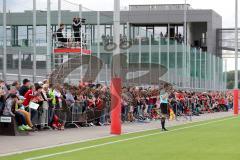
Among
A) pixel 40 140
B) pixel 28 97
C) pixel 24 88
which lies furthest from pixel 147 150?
pixel 24 88

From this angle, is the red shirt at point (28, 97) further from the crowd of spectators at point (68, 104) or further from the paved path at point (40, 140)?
the paved path at point (40, 140)

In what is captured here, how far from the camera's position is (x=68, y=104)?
1037 inches

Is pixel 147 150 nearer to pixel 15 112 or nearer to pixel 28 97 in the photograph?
pixel 15 112

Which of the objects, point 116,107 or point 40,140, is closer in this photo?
point 40,140

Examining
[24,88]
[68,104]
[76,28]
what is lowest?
[68,104]

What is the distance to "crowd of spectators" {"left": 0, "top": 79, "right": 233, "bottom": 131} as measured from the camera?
857 inches

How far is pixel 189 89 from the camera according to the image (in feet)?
163

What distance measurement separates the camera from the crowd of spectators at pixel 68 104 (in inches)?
857

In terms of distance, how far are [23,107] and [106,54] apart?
41.1ft

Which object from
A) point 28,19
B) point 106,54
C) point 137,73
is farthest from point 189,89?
point 28,19

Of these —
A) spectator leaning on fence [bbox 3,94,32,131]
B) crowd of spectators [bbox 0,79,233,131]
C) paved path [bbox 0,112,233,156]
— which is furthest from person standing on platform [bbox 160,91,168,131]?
spectator leaning on fence [bbox 3,94,32,131]

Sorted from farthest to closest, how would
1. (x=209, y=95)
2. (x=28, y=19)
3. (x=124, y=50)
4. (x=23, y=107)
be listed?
1. (x=209, y=95)
2. (x=124, y=50)
3. (x=28, y=19)
4. (x=23, y=107)

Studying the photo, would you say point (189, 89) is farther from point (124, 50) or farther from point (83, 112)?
point (83, 112)

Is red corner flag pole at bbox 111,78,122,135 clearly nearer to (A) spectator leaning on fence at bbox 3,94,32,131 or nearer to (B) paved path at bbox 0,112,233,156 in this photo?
(B) paved path at bbox 0,112,233,156
